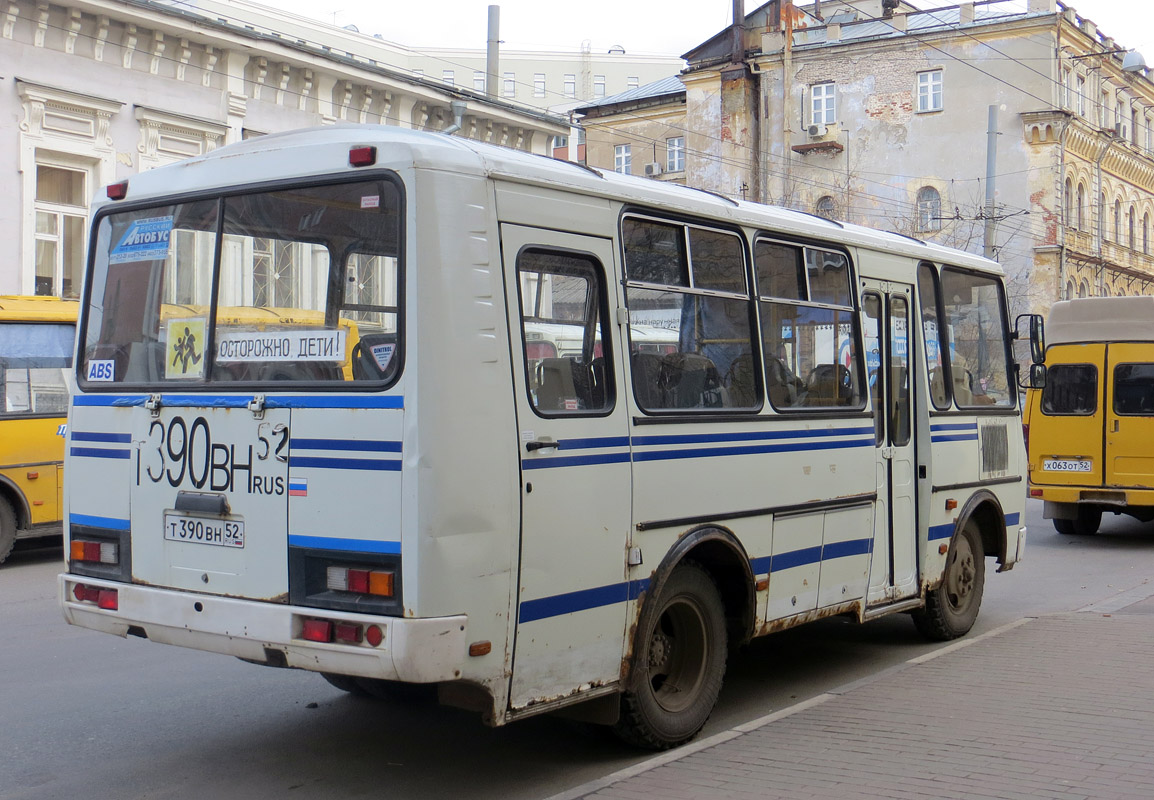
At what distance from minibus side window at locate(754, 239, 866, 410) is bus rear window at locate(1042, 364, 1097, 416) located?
8993 millimetres

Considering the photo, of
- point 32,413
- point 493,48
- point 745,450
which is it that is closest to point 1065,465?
point 745,450

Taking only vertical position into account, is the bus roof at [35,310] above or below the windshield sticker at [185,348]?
above

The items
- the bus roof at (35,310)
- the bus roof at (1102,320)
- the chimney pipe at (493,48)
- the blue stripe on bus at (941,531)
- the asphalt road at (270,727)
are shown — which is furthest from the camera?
the chimney pipe at (493,48)

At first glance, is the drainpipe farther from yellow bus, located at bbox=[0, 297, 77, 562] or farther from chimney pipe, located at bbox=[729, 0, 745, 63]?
yellow bus, located at bbox=[0, 297, 77, 562]

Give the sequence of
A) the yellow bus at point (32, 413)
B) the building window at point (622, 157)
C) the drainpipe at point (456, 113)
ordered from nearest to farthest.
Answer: the yellow bus at point (32, 413)
the drainpipe at point (456, 113)
the building window at point (622, 157)

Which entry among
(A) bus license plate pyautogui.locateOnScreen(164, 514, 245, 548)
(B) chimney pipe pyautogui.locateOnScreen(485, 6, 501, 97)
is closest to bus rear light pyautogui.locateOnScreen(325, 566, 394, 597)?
(A) bus license plate pyautogui.locateOnScreen(164, 514, 245, 548)

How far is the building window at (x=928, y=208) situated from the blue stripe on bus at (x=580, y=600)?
43.4 m

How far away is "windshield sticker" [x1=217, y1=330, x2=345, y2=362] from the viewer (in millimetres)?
5305

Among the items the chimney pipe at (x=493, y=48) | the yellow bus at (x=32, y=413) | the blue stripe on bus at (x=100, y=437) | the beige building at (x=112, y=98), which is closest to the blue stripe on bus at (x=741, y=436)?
the blue stripe on bus at (x=100, y=437)

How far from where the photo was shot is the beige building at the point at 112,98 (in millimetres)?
20594

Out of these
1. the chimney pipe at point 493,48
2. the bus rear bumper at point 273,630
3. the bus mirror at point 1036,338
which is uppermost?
the chimney pipe at point 493,48

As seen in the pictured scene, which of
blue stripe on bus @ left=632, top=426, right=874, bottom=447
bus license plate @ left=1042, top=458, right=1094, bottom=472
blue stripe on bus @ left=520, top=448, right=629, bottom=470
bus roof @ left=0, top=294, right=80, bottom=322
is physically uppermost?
bus roof @ left=0, top=294, right=80, bottom=322

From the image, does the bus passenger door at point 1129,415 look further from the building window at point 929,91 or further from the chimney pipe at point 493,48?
the building window at point 929,91

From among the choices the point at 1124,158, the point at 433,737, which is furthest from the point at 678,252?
the point at 1124,158
